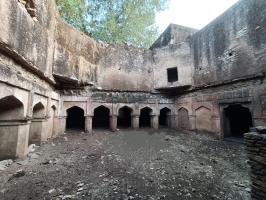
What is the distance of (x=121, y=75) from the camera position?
916cm

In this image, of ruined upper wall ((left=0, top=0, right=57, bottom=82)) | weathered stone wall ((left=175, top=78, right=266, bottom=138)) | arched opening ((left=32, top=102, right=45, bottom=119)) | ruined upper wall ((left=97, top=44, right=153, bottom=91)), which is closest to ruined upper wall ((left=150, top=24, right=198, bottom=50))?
ruined upper wall ((left=97, top=44, right=153, bottom=91))

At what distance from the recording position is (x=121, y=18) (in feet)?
44.3

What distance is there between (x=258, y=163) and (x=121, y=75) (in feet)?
25.2

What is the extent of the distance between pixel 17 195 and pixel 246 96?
8041 millimetres

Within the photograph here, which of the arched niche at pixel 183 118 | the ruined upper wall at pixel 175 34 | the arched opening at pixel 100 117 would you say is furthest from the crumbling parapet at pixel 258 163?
the arched opening at pixel 100 117

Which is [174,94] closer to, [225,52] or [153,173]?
[225,52]

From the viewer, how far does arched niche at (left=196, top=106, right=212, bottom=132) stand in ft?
25.5

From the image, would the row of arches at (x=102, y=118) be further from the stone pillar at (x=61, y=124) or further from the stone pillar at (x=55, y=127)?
the stone pillar at (x=55, y=127)

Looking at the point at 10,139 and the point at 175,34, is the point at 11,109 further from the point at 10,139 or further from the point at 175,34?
the point at 175,34

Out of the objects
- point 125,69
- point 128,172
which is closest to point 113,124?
point 125,69

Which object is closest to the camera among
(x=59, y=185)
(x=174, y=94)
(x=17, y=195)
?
(x=17, y=195)

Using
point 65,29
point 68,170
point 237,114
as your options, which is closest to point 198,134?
point 237,114

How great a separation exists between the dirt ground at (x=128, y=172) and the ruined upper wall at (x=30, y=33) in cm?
305

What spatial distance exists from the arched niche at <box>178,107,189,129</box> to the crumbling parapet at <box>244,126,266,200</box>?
649 centimetres
